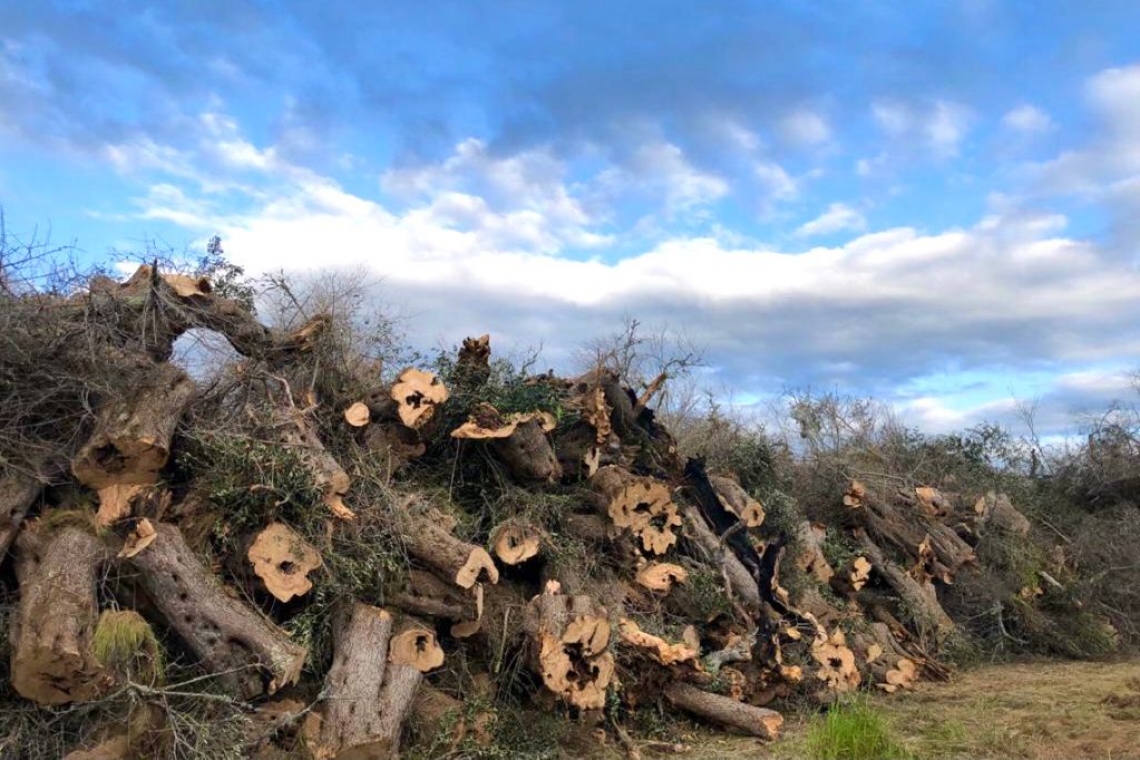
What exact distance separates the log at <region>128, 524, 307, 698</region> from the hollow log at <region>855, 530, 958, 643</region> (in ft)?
21.1

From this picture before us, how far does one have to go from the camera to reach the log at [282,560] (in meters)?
5.38

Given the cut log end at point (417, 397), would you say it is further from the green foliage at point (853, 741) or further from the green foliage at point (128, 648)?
the green foliage at point (853, 741)

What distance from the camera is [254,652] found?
199 inches

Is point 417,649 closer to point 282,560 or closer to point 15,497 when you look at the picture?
point 282,560

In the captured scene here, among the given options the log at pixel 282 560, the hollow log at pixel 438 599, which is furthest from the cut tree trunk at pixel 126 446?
the hollow log at pixel 438 599

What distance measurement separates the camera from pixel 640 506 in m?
7.10

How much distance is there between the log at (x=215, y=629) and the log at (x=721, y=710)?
2674mm

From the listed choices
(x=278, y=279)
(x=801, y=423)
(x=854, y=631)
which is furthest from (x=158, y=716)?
(x=801, y=423)

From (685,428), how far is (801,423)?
2374mm

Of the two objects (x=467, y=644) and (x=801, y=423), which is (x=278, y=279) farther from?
(x=801, y=423)

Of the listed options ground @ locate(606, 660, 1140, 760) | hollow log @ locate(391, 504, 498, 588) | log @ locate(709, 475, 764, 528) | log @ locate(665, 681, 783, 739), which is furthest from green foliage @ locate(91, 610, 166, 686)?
log @ locate(709, 475, 764, 528)

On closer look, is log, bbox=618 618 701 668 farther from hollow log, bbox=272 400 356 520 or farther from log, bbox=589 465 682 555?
hollow log, bbox=272 400 356 520

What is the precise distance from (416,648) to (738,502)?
4121 millimetres

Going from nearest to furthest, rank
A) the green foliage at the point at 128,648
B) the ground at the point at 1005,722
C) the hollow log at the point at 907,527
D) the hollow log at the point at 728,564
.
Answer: the green foliage at the point at 128,648
the ground at the point at 1005,722
the hollow log at the point at 728,564
the hollow log at the point at 907,527
